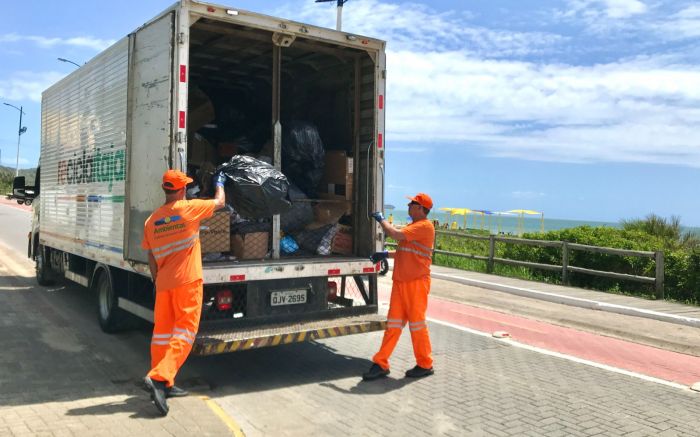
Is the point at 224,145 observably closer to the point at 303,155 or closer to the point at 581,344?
the point at 303,155

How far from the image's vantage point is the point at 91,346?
6.92m

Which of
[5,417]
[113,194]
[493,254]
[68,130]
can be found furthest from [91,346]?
[493,254]

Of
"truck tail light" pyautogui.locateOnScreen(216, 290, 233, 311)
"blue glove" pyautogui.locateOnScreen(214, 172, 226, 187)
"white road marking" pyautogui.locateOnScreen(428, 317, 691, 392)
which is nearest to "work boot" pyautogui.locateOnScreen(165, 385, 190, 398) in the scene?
"truck tail light" pyautogui.locateOnScreen(216, 290, 233, 311)

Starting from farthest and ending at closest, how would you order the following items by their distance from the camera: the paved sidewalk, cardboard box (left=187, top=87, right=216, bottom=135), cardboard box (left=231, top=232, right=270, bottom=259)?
the paved sidewalk, cardboard box (left=187, top=87, right=216, bottom=135), cardboard box (left=231, top=232, right=270, bottom=259)

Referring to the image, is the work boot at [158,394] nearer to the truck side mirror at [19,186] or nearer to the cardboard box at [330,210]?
the cardboard box at [330,210]

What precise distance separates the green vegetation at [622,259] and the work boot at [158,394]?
9.43m

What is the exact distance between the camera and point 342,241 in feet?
23.6

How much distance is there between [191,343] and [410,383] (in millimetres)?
2036

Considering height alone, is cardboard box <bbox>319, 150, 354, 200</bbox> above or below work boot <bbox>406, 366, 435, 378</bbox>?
above

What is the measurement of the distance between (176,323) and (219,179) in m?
1.36

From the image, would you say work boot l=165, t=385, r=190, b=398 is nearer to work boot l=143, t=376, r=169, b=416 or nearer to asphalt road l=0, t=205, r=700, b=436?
asphalt road l=0, t=205, r=700, b=436

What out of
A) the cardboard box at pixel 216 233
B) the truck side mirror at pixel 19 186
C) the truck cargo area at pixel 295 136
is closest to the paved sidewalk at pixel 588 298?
the truck cargo area at pixel 295 136

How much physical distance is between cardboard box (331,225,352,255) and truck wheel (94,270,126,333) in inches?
96.3

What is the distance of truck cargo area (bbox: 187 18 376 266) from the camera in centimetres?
641
